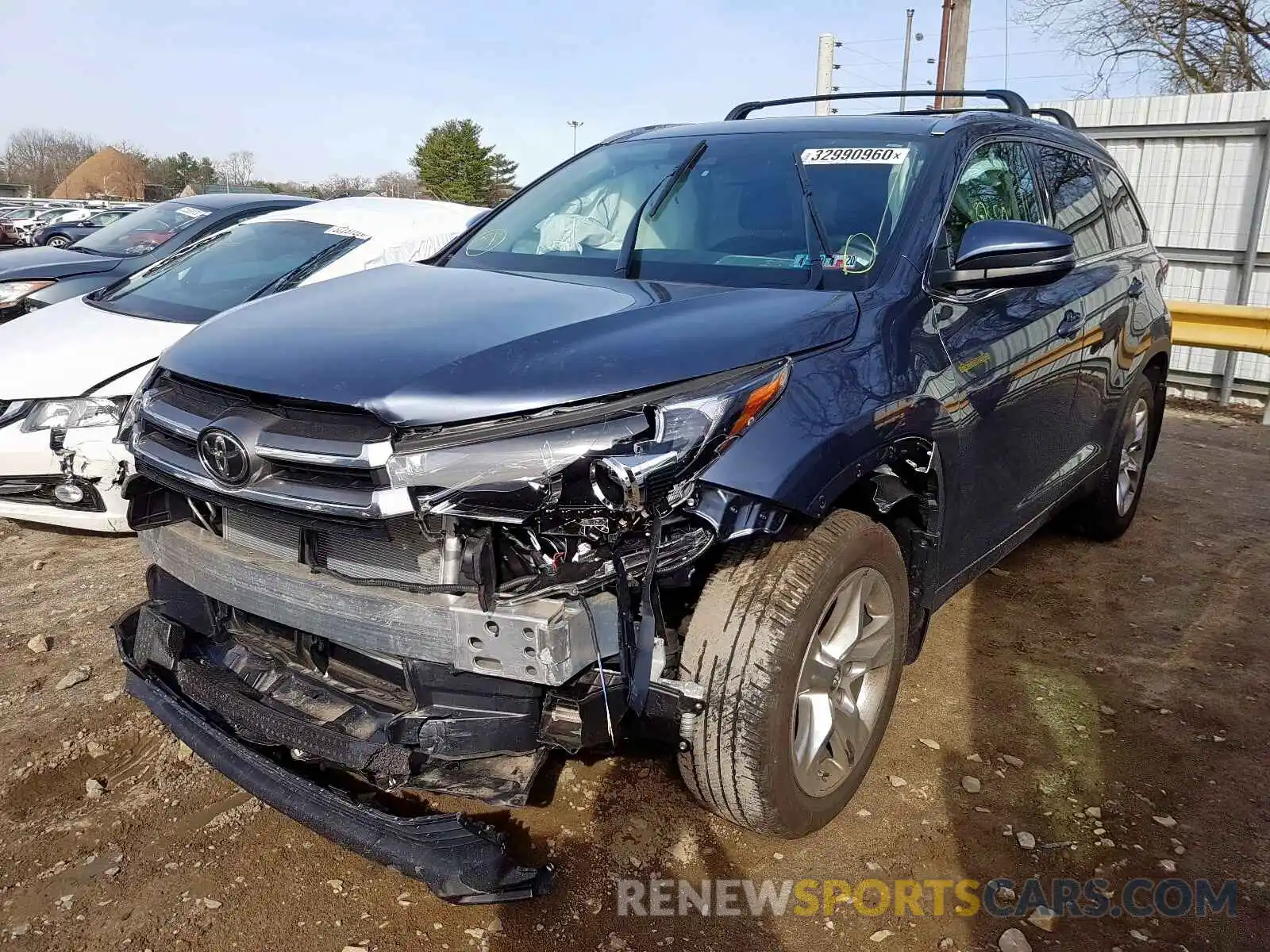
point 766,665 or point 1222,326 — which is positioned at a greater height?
point 1222,326

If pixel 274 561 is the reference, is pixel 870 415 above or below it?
Answer: above

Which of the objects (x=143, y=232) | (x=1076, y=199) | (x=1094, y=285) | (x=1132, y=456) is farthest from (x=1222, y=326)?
(x=143, y=232)

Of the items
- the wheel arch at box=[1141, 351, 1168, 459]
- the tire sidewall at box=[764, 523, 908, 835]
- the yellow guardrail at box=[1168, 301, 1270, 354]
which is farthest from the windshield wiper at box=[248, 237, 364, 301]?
the yellow guardrail at box=[1168, 301, 1270, 354]

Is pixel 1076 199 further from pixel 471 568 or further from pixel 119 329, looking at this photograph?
pixel 119 329

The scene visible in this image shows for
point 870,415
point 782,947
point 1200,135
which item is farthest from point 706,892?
point 1200,135

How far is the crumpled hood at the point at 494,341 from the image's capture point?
1970 mm

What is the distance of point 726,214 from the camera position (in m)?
3.01

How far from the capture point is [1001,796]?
2746 millimetres

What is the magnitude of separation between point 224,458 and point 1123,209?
13.5ft

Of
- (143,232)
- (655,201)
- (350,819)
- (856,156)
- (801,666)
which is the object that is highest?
(856,156)

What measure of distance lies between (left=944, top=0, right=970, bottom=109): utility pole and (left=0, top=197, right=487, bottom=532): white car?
7178 mm

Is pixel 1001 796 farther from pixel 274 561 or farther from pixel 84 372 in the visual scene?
pixel 84 372

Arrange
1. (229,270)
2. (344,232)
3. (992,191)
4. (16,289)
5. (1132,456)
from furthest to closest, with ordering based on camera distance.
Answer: (16,289) → (344,232) → (229,270) → (1132,456) → (992,191)

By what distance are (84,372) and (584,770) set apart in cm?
308
